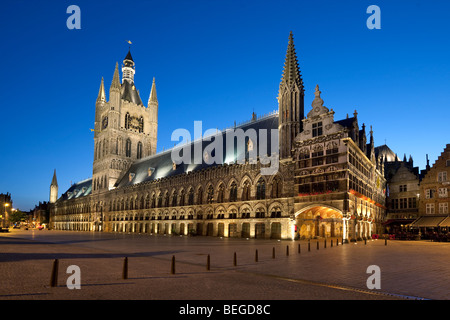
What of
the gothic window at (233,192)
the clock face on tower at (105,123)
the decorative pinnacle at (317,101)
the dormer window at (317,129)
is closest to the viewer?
the dormer window at (317,129)

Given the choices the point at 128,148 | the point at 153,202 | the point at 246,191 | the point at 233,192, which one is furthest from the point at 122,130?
the point at 246,191

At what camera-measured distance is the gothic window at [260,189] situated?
153 feet

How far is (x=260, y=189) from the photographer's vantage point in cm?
4725

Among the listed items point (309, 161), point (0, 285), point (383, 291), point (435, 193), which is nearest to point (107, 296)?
point (0, 285)

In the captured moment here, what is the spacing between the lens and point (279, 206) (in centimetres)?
4422

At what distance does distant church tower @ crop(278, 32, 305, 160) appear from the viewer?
45.5 m

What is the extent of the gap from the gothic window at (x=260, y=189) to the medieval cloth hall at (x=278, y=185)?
15 centimetres

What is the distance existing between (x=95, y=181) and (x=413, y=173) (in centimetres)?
7929

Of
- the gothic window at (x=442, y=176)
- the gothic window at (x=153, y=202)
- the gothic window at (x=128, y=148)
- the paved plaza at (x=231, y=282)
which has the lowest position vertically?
the paved plaza at (x=231, y=282)

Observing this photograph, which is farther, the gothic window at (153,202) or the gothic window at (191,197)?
the gothic window at (153,202)

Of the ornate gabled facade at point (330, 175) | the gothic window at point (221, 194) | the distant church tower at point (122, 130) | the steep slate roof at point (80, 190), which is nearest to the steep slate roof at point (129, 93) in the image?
the distant church tower at point (122, 130)

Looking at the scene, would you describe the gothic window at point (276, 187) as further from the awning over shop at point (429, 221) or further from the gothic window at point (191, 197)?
the awning over shop at point (429, 221)

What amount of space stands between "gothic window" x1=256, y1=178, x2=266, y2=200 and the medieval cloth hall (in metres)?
0.15

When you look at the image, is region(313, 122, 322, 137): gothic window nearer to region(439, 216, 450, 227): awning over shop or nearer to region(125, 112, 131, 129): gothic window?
region(439, 216, 450, 227): awning over shop
